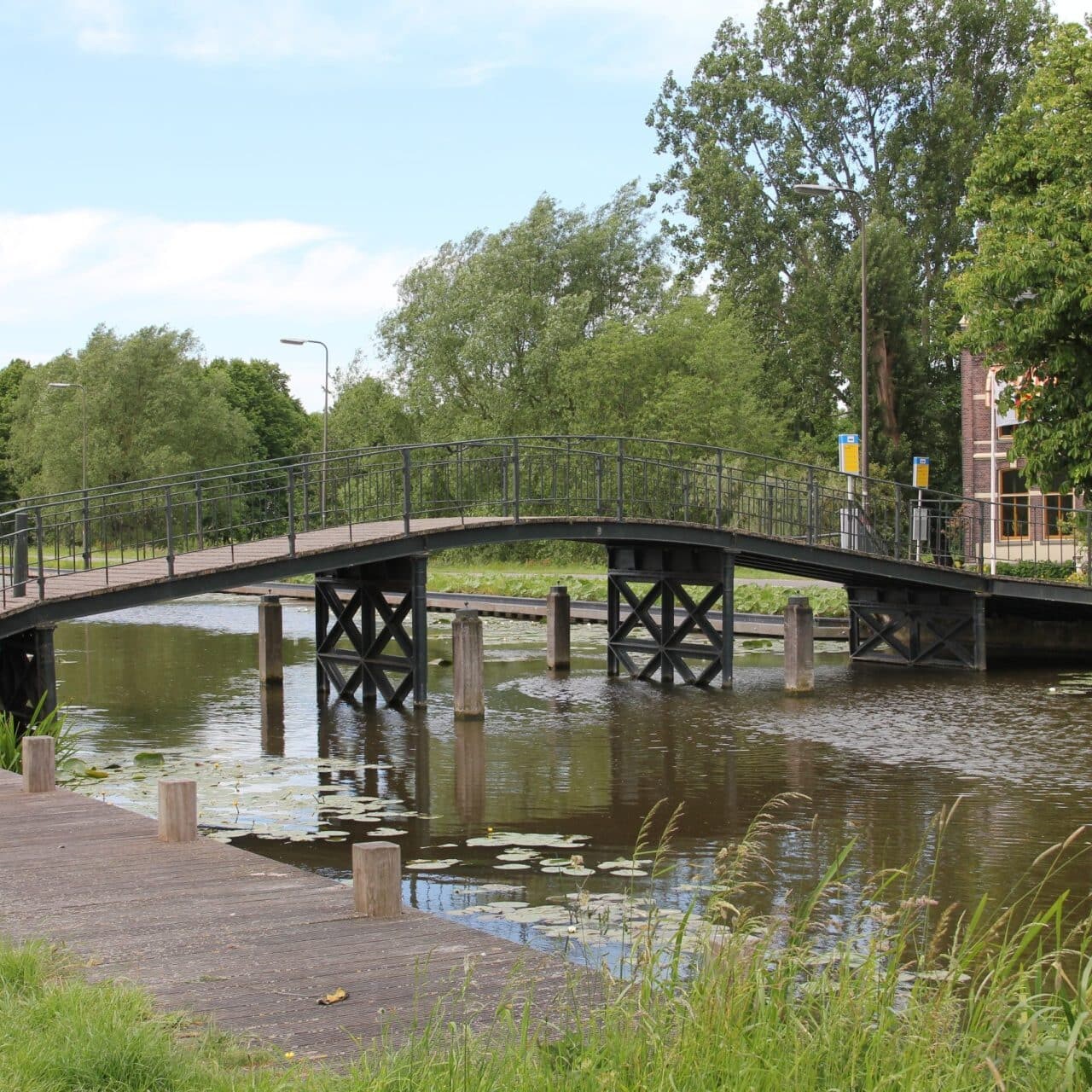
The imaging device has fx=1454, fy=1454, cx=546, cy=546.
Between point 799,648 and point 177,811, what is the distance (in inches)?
572

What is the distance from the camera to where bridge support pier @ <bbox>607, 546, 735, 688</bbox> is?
23.6m

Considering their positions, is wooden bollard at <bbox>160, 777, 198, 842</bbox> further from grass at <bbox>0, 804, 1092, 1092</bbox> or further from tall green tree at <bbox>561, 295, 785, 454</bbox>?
tall green tree at <bbox>561, 295, 785, 454</bbox>

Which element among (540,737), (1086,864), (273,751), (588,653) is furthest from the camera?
(588,653)

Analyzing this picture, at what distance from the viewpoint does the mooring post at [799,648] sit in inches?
888

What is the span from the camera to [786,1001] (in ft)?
16.9

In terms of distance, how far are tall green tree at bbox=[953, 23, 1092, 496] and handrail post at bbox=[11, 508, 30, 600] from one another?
17362 mm

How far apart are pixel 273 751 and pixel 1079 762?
913 centimetres

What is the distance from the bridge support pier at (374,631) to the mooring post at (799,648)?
5714 millimetres

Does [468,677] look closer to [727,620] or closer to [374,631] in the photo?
[374,631]

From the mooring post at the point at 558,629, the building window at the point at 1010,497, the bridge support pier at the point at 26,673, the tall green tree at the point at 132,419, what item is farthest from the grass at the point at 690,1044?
the tall green tree at the point at 132,419

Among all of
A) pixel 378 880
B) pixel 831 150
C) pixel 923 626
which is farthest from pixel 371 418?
pixel 378 880

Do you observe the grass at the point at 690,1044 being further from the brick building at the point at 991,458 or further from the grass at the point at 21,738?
the brick building at the point at 991,458

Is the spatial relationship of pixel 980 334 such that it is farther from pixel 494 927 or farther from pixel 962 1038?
pixel 962 1038

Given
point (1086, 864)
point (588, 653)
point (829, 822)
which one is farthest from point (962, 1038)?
point (588, 653)
